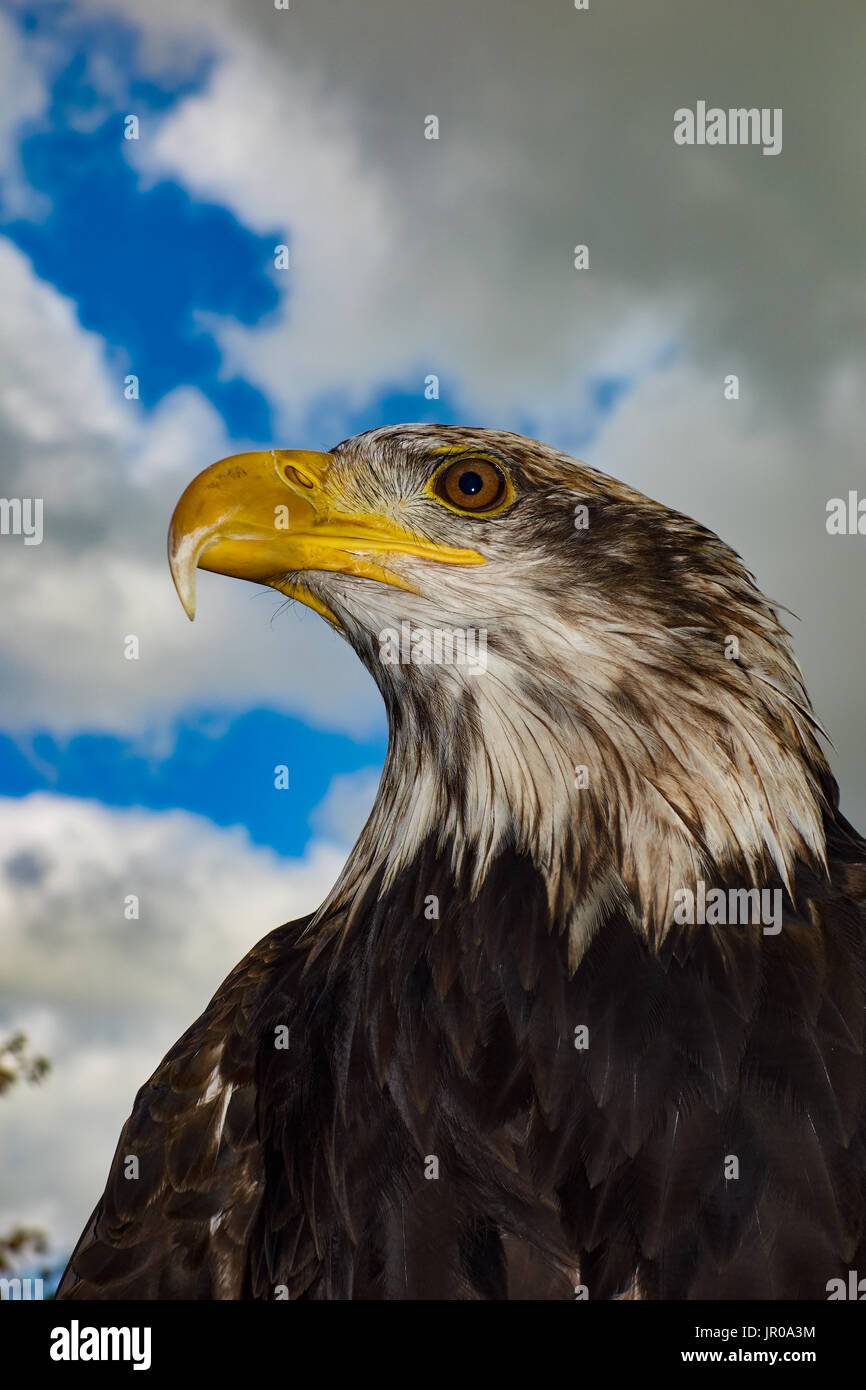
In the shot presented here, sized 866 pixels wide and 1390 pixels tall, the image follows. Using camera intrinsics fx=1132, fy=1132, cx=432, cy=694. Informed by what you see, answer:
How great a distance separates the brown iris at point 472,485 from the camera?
3072 millimetres

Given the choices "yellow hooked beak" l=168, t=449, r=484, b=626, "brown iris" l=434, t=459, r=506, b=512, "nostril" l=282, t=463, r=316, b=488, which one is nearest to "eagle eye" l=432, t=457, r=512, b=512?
"brown iris" l=434, t=459, r=506, b=512

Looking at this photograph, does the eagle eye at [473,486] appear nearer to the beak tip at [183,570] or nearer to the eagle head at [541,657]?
the eagle head at [541,657]

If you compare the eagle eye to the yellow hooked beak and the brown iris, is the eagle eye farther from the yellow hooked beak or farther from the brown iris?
the yellow hooked beak

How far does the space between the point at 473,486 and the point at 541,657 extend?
55cm

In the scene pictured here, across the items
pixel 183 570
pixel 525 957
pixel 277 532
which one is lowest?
Answer: pixel 525 957

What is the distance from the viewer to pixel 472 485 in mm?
3088

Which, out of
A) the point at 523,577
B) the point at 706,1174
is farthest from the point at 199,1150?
the point at 523,577

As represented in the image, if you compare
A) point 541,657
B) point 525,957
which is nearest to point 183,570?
point 541,657

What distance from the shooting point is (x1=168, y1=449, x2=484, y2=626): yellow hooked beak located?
116 inches

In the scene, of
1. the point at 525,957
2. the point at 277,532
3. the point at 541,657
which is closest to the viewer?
the point at 525,957

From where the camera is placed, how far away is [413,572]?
304 centimetres

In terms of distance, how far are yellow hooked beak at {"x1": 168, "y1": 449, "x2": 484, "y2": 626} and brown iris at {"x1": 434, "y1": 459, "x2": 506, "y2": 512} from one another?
0.14m

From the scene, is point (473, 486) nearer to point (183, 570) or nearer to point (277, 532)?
point (277, 532)
